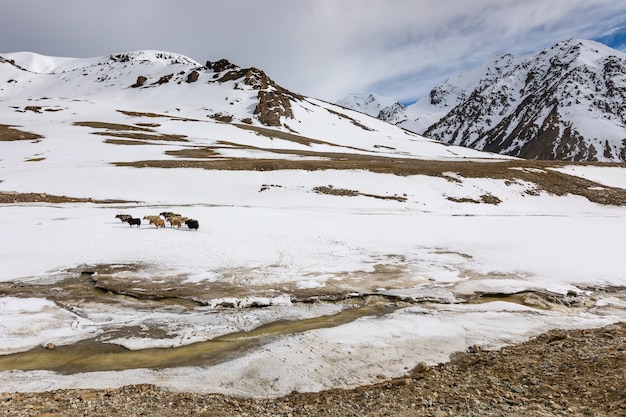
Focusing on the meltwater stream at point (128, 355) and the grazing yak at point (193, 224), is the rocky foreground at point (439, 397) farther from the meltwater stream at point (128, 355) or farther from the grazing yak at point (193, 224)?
the grazing yak at point (193, 224)

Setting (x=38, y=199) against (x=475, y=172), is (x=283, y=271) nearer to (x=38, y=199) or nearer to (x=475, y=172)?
(x=38, y=199)

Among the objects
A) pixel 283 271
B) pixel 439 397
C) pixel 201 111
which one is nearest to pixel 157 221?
pixel 283 271

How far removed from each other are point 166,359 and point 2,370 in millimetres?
3963

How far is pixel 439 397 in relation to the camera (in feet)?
24.2

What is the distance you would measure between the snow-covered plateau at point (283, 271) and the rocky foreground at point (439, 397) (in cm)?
63

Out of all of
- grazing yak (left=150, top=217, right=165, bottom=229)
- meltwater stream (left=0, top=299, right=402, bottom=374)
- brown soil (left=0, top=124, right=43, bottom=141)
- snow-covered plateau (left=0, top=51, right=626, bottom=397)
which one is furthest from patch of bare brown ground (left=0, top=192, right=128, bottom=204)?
brown soil (left=0, top=124, right=43, bottom=141)

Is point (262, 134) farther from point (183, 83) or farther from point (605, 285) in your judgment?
point (605, 285)

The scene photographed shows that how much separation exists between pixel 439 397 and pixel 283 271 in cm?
1037

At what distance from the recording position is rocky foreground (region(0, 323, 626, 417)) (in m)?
6.71

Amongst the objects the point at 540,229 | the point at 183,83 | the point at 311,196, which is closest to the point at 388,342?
the point at 540,229

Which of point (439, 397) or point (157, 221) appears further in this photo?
point (157, 221)

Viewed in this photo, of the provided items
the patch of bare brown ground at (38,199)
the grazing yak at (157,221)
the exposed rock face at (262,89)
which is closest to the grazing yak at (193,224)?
the grazing yak at (157,221)

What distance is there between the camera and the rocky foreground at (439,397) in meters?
6.71

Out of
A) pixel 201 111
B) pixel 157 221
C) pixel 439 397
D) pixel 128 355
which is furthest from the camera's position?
pixel 201 111
